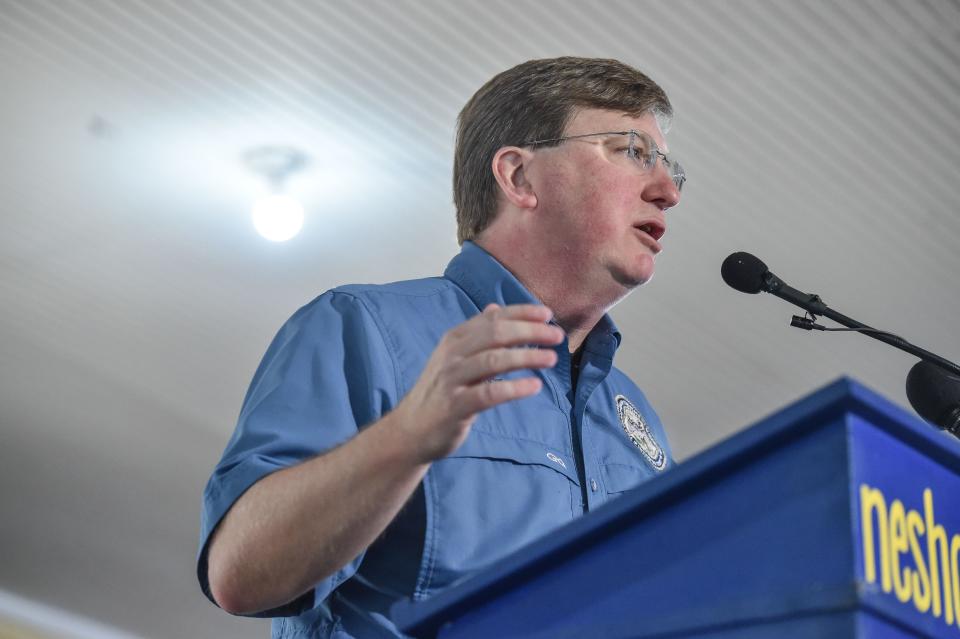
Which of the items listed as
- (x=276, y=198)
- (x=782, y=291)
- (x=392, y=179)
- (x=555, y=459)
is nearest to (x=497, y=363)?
(x=555, y=459)

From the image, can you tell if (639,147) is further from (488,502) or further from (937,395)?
(488,502)

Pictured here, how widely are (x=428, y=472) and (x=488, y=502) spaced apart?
7 centimetres

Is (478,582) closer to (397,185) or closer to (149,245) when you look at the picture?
(397,185)

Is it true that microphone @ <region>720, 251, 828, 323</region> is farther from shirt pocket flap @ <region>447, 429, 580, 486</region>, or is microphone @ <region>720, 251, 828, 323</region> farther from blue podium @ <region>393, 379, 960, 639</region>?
blue podium @ <region>393, 379, 960, 639</region>

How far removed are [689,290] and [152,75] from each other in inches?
98.4

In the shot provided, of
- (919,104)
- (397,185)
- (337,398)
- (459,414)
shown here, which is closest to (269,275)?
(397,185)

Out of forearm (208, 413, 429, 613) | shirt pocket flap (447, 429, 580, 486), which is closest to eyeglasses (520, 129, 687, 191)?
shirt pocket flap (447, 429, 580, 486)

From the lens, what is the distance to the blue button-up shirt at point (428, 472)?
Answer: 3.67 ft

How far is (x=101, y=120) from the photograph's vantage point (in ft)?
14.9

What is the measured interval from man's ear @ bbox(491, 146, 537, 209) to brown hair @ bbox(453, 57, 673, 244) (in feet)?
0.07

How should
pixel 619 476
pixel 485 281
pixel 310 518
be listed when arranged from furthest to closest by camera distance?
pixel 485 281, pixel 619 476, pixel 310 518

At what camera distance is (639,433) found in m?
1.61

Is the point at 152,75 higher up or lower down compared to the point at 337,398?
higher up

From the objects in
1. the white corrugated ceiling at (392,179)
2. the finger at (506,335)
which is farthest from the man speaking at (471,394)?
the white corrugated ceiling at (392,179)
